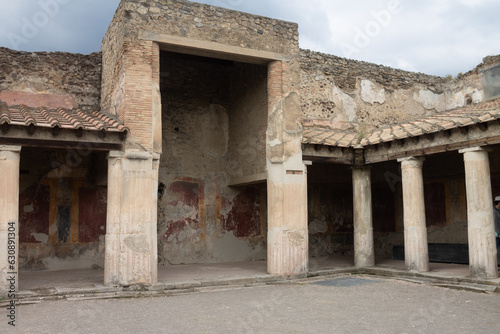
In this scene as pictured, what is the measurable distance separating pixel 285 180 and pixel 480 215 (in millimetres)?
3574

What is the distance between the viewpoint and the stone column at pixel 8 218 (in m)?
7.11

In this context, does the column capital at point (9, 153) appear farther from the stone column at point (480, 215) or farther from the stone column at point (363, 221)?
the stone column at point (480, 215)

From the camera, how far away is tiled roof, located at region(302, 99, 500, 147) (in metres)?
8.20

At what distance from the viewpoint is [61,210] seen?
33.4 ft

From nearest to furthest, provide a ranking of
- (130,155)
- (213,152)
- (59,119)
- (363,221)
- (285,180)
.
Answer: (59,119), (130,155), (285,180), (363,221), (213,152)

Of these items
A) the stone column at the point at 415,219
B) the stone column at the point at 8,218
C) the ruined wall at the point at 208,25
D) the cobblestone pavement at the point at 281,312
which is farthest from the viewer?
the stone column at the point at 415,219

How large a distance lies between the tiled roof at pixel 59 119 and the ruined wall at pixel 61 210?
45.9 inches

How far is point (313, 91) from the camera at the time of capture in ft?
36.1

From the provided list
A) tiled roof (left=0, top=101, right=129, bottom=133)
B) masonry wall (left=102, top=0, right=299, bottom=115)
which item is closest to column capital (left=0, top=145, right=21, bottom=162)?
tiled roof (left=0, top=101, right=129, bottom=133)

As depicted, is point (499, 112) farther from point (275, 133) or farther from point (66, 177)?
point (66, 177)

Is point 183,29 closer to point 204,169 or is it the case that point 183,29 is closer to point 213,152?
point 213,152

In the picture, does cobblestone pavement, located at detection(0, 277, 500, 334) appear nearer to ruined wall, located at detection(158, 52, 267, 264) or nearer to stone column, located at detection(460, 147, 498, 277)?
stone column, located at detection(460, 147, 498, 277)

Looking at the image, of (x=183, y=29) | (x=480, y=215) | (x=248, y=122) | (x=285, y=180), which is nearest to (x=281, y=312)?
(x=285, y=180)

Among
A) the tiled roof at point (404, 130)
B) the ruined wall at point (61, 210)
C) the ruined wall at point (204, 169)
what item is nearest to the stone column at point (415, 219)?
the tiled roof at point (404, 130)
